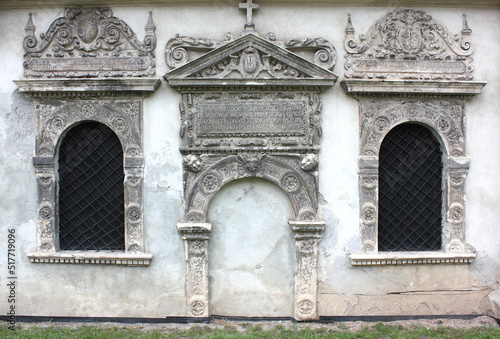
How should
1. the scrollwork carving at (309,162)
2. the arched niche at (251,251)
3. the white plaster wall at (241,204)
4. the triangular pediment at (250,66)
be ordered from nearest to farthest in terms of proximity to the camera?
the triangular pediment at (250,66) → the scrollwork carving at (309,162) → the white plaster wall at (241,204) → the arched niche at (251,251)

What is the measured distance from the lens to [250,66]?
5543mm

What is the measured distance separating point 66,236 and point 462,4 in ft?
23.1

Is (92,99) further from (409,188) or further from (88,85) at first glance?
(409,188)

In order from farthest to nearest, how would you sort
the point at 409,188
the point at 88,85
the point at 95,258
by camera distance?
the point at 409,188
the point at 95,258
the point at 88,85

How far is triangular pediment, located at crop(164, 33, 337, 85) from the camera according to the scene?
5480 mm

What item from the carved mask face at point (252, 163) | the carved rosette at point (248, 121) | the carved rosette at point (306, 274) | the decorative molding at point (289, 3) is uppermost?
the decorative molding at point (289, 3)

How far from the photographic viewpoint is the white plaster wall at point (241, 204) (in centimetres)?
570

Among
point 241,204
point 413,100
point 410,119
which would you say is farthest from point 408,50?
point 241,204

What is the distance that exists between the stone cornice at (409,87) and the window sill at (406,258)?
2.43 m

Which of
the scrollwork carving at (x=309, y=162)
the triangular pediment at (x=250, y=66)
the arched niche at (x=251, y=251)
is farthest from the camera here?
the arched niche at (x=251, y=251)

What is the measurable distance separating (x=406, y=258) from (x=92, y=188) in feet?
15.9

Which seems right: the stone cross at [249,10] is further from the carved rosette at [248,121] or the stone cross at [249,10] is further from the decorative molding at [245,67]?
the carved rosette at [248,121]

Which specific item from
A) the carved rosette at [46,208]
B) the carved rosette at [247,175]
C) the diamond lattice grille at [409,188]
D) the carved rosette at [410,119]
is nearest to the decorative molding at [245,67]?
the carved rosette at [410,119]

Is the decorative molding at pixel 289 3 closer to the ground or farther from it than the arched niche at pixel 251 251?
farther from it
